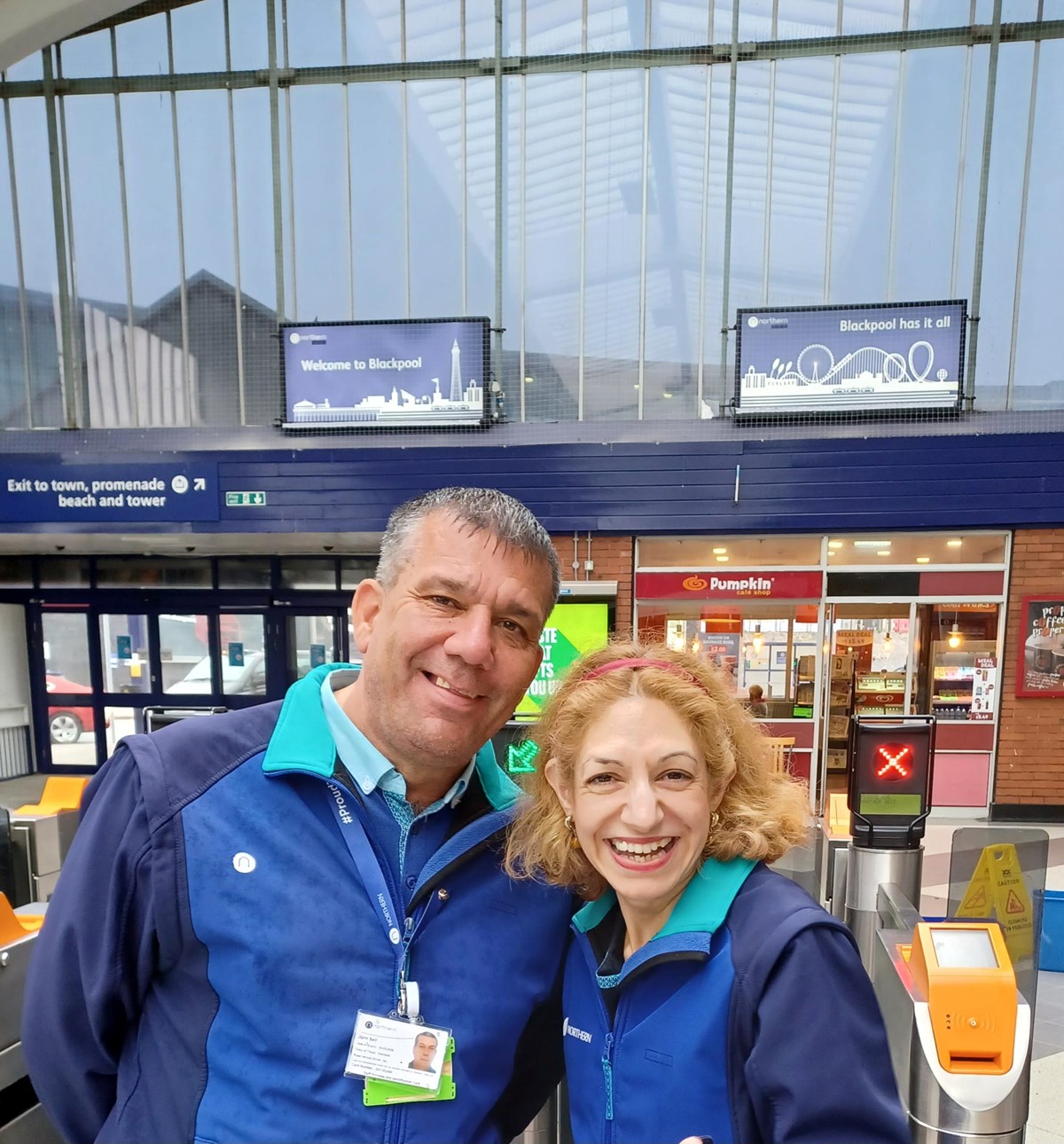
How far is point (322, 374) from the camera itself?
7.93m

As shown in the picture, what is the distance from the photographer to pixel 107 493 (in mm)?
7922

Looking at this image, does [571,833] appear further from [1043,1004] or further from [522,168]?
[522,168]

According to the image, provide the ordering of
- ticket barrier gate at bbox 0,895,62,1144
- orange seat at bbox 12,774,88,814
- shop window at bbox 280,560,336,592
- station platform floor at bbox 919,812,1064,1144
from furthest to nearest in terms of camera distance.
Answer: shop window at bbox 280,560,336,592 < orange seat at bbox 12,774,88,814 < station platform floor at bbox 919,812,1064,1144 < ticket barrier gate at bbox 0,895,62,1144

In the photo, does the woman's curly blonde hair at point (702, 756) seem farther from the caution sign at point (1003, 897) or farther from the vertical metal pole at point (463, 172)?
the vertical metal pole at point (463, 172)

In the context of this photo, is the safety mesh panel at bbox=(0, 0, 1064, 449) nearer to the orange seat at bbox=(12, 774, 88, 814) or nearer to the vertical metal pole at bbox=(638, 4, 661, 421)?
the vertical metal pole at bbox=(638, 4, 661, 421)

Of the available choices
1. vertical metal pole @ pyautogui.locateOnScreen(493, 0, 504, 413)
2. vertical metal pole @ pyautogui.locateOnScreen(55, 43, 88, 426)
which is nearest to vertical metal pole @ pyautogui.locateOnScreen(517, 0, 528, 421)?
vertical metal pole @ pyautogui.locateOnScreen(493, 0, 504, 413)

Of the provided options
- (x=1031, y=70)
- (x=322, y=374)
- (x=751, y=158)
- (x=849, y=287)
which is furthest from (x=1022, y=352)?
(x=322, y=374)

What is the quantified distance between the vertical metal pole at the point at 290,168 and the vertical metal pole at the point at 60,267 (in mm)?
2849

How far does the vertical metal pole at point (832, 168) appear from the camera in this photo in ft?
24.9

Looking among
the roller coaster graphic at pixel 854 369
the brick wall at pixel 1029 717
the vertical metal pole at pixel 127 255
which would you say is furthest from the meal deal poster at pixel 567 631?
the vertical metal pole at pixel 127 255

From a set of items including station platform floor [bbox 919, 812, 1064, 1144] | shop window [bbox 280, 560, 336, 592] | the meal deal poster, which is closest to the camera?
station platform floor [bbox 919, 812, 1064, 1144]

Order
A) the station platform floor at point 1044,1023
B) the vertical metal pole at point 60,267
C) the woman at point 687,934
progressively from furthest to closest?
the vertical metal pole at point 60,267 → the station platform floor at point 1044,1023 → the woman at point 687,934

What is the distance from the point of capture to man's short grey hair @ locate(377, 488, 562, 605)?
1.46 metres

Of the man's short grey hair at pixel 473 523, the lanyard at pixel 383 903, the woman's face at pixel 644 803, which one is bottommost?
the lanyard at pixel 383 903
